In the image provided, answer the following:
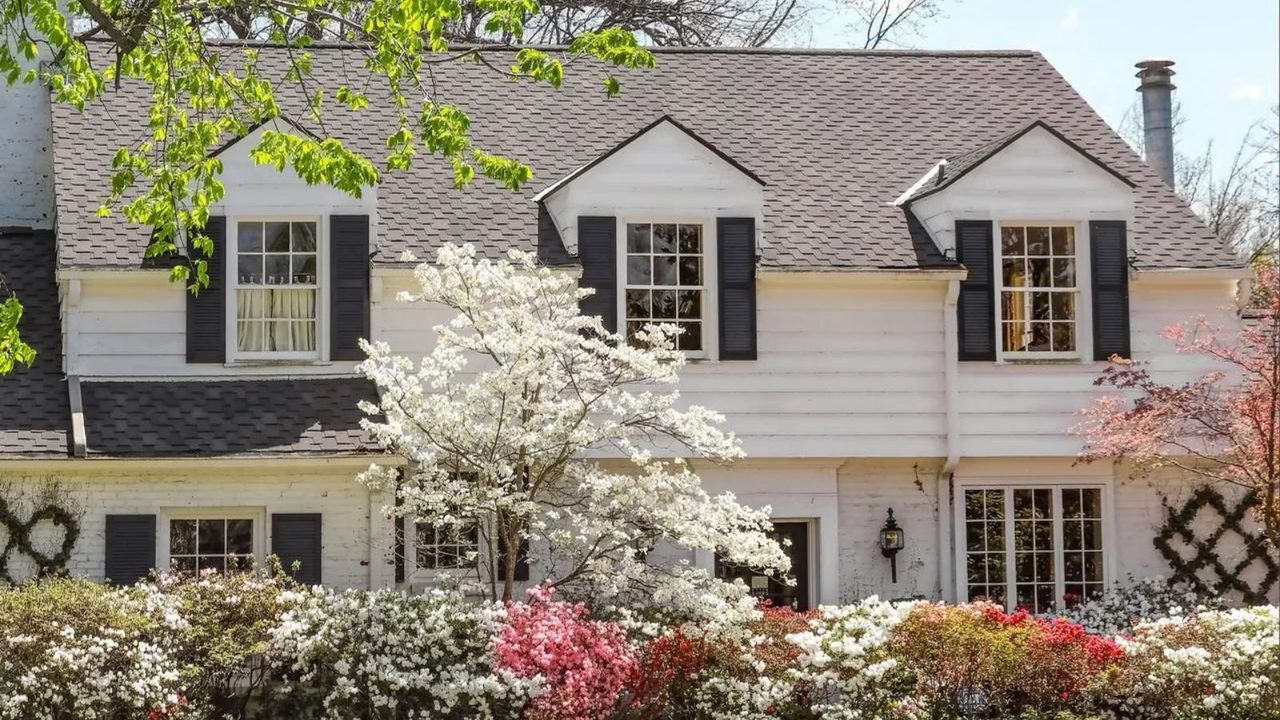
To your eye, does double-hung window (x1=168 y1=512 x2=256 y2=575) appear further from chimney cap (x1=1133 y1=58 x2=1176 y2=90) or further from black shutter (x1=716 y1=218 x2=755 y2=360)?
chimney cap (x1=1133 y1=58 x2=1176 y2=90)

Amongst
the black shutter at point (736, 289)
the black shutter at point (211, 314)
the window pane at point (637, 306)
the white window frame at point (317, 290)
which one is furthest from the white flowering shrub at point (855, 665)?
the black shutter at point (211, 314)

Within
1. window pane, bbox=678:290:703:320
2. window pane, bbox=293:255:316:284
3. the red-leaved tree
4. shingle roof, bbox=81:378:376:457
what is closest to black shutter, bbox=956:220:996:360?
the red-leaved tree

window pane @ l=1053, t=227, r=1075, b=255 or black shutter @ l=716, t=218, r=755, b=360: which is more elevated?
window pane @ l=1053, t=227, r=1075, b=255

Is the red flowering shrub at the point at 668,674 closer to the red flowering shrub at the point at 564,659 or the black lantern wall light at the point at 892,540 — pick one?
the red flowering shrub at the point at 564,659

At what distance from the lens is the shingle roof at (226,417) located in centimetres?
1764

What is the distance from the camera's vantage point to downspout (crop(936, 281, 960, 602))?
63.9ft

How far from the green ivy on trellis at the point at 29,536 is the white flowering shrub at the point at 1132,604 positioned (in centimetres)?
1063

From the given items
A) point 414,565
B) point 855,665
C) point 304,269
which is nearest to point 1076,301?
point 855,665

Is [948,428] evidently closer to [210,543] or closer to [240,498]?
[240,498]

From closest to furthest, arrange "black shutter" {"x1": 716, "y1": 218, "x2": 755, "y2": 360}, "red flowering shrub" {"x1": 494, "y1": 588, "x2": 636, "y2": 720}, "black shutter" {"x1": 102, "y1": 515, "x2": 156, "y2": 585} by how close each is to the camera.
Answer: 1. "red flowering shrub" {"x1": 494, "y1": 588, "x2": 636, "y2": 720}
2. "black shutter" {"x1": 102, "y1": 515, "x2": 156, "y2": 585}
3. "black shutter" {"x1": 716, "y1": 218, "x2": 755, "y2": 360}

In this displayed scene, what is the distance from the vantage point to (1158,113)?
987 inches

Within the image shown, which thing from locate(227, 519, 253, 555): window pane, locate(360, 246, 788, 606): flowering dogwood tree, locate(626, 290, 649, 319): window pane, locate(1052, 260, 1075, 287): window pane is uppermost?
locate(1052, 260, 1075, 287): window pane

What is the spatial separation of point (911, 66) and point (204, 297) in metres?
10.5

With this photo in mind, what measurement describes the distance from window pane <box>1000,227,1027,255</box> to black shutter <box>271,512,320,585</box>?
8478 millimetres
